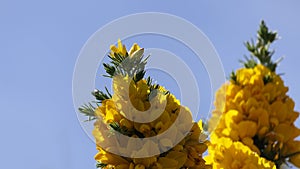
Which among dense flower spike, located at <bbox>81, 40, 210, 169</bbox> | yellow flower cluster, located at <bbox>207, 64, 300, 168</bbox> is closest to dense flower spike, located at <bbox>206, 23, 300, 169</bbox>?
yellow flower cluster, located at <bbox>207, 64, 300, 168</bbox>

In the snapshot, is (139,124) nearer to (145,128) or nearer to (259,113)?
(145,128)

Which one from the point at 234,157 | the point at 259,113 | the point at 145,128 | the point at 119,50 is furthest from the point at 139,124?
the point at 259,113

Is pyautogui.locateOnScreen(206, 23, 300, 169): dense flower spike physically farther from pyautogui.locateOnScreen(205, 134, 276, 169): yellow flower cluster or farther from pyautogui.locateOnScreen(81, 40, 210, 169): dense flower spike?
pyautogui.locateOnScreen(81, 40, 210, 169): dense flower spike

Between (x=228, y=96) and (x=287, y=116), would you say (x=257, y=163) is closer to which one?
(x=287, y=116)

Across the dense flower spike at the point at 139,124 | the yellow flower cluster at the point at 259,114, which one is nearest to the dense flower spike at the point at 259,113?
the yellow flower cluster at the point at 259,114

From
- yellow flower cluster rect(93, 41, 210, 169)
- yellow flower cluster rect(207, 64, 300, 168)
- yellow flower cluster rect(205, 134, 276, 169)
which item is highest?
yellow flower cluster rect(207, 64, 300, 168)

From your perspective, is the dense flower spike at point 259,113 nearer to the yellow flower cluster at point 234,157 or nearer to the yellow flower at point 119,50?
the yellow flower cluster at point 234,157

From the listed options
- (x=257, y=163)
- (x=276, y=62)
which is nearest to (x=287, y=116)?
(x=276, y=62)
